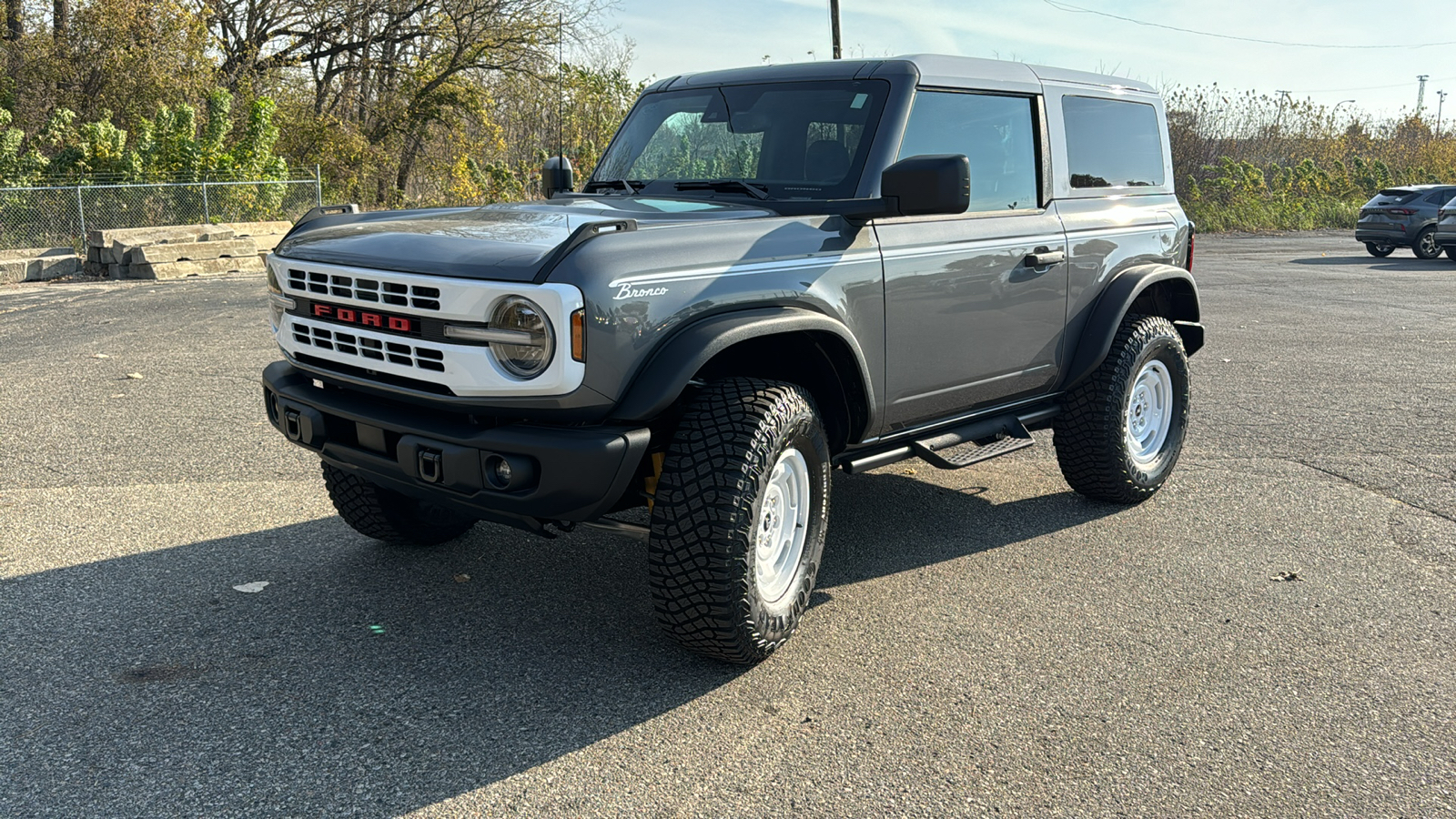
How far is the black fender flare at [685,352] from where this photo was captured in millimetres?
3303

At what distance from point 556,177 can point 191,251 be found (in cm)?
1413

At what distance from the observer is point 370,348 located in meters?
3.61

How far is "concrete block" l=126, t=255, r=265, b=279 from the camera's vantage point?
16969 millimetres

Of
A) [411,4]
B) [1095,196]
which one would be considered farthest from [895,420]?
[411,4]

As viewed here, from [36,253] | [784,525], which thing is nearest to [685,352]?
[784,525]

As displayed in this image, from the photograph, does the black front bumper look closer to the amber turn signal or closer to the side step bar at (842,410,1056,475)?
the amber turn signal

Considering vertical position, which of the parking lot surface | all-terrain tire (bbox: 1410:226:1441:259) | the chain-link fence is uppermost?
the chain-link fence

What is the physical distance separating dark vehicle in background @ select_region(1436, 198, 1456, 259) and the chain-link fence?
69.1 feet

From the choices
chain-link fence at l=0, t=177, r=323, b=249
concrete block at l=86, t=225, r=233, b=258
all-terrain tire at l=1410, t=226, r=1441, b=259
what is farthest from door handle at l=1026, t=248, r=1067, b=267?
all-terrain tire at l=1410, t=226, r=1441, b=259

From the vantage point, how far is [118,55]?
21.3m

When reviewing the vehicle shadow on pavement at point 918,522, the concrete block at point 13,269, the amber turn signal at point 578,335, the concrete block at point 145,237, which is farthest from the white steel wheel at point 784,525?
the concrete block at point 13,269

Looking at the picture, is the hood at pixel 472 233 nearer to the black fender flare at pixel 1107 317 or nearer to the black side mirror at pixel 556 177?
the black side mirror at pixel 556 177

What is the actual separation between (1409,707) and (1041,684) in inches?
43.1

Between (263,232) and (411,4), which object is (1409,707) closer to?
(263,232)
